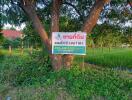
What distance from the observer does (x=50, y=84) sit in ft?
37.7

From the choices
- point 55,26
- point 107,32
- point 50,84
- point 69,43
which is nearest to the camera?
Answer: point 50,84

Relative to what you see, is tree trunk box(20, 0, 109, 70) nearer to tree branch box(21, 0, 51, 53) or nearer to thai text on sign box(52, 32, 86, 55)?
tree branch box(21, 0, 51, 53)

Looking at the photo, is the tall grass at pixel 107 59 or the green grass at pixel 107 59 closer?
the green grass at pixel 107 59

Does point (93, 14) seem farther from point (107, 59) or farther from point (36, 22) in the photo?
point (107, 59)

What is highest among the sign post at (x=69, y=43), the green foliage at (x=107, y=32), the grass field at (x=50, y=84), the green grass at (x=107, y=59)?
the green foliage at (x=107, y=32)

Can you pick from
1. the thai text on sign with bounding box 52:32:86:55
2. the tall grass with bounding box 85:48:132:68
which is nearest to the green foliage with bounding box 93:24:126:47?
the tall grass with bounding box 85:48:132:68

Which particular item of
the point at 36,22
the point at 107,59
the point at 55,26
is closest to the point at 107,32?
the point at 55,26

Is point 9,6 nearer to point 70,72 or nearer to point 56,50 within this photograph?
point 56,50

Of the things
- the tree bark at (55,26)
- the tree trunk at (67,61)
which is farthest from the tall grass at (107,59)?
the tree bark at (55,26)

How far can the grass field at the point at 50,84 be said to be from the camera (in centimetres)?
1052

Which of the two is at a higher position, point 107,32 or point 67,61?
point 107,32

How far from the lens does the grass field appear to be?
414 inches

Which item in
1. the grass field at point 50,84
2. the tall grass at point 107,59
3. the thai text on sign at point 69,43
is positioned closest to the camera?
the grass field at point 50,84

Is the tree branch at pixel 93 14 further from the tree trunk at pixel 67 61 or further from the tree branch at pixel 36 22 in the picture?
the tree branch at pixel 36 22
